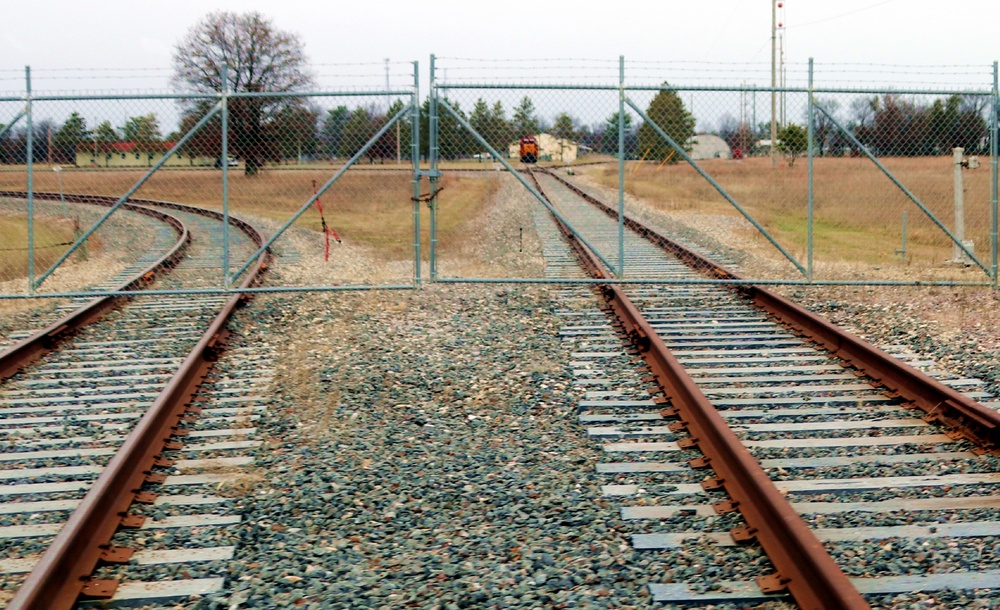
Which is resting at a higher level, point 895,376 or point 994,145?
point 994,145

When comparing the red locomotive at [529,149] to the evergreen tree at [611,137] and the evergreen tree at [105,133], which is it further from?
the evergreen tree at [105,133]

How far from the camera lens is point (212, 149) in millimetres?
14688

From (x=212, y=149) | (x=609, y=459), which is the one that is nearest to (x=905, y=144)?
(x=609, y=459)

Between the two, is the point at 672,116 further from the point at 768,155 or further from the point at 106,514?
the point at 106,514

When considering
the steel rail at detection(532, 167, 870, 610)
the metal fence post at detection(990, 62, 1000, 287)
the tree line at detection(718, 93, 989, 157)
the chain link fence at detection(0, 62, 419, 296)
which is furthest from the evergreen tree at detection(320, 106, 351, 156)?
the metal fence post at detection(990, 62, 1000, 287)

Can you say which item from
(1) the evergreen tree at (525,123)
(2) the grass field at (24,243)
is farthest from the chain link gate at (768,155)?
(2) the grass field at (24,243)

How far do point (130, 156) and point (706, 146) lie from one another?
847 centimetres

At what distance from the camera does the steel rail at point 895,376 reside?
6.57 meters

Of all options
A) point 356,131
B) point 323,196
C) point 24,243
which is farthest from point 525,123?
point 24,243

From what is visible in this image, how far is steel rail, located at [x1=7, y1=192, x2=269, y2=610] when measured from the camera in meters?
4.43

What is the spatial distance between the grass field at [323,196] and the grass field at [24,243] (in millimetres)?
1065

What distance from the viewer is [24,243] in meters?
21.4

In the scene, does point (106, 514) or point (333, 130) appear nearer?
point (106, 514)

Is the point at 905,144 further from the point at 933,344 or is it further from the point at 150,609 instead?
the point at 150,609
